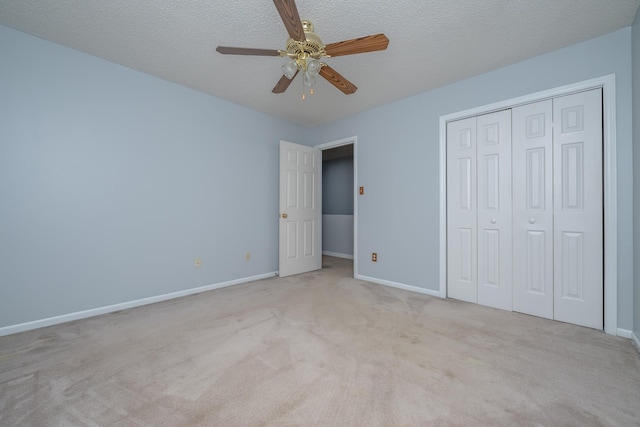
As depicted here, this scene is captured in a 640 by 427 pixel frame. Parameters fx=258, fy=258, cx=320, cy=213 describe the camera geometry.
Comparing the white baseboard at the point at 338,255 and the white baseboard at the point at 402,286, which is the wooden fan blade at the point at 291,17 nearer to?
the white baseboard at the point at 402,286

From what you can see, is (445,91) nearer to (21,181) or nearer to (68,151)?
(68,151)

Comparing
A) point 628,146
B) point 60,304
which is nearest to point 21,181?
point 60,304

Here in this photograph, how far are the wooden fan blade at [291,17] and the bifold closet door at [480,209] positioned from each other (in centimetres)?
220

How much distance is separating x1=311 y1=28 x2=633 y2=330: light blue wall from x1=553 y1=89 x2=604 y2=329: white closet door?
5.1 inches

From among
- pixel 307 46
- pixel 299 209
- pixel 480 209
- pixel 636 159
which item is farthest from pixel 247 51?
pixel 636 159

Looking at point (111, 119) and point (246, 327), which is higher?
point (111, 119)

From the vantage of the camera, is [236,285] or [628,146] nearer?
[628,146]

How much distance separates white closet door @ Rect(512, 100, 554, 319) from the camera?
2.45 metres

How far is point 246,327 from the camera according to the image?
2.27m

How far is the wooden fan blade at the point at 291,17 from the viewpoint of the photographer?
4.59 feet

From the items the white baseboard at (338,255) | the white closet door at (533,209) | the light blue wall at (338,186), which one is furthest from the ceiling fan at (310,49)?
the white baseboard at (338,255)

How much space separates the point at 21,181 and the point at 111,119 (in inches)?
36.0

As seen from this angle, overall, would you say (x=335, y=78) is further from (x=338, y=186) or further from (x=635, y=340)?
(x=338, y=186)

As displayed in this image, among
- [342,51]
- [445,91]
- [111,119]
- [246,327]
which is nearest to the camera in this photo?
[342,51]
